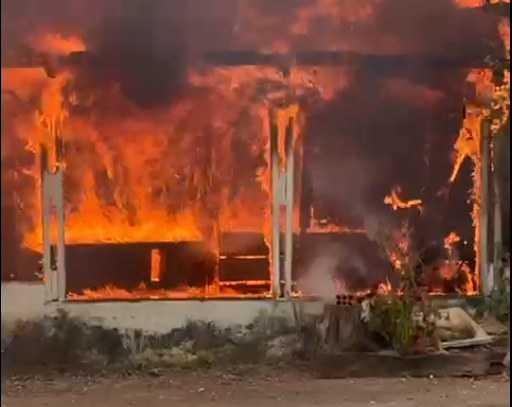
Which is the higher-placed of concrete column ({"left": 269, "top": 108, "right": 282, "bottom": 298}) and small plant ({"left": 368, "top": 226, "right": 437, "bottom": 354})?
concrete column ({"left": 269, "top": 108, "right": 282, "bottom": 298})

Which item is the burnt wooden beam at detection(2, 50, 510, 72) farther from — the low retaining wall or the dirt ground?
the dirt ground

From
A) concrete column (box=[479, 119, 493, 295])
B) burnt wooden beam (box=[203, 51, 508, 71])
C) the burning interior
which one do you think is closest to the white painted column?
the burning interior

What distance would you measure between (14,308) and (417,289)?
2.22ft

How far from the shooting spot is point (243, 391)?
1.52 meters

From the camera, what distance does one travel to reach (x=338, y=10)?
151 centimetres

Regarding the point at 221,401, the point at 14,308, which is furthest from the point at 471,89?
the point at 14,308

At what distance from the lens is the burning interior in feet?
4.78

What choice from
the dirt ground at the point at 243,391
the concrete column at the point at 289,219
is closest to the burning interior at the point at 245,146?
the concrete column at the point at 289,219

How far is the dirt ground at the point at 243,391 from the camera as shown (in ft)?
4.85

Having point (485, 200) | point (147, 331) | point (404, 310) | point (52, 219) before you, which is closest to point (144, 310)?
point (147, 331)

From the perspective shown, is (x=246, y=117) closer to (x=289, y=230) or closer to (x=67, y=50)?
(x=289, y=230)

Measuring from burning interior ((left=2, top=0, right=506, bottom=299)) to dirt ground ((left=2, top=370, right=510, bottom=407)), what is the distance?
0.15 metres

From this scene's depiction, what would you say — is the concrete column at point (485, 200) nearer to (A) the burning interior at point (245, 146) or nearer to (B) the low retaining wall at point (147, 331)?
(A) the burning interior at point (245, 146)

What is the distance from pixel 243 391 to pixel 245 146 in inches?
16.2
